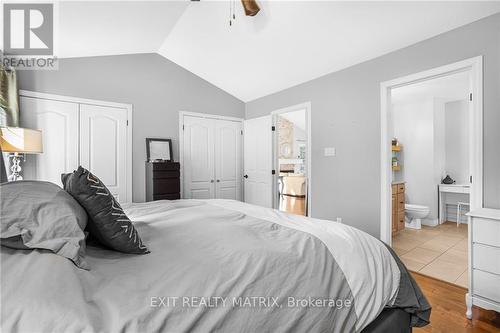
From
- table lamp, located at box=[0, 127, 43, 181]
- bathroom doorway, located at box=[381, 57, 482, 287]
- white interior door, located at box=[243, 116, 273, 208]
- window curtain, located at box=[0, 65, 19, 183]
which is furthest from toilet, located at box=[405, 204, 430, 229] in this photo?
window curtain, located at box=[0, 65, 19, 183]

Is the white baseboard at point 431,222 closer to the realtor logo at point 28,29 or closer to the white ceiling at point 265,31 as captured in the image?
the white ceiling at point 265,31

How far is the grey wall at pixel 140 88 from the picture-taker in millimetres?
3271

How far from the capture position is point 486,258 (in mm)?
1884

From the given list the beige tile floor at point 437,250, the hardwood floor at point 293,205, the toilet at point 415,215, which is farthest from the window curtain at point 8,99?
the toilet at point 415,215

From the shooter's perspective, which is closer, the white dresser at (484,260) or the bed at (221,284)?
the bed at (221,284)

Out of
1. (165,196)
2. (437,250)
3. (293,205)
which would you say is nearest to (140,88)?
(165,196)

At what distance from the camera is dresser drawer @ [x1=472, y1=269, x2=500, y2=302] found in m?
1.84

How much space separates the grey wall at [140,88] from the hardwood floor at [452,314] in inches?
146

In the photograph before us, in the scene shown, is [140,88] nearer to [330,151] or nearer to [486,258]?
[330,151]

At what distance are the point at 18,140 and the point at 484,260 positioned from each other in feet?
13.1

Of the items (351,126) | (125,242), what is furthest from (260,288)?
(351,126)

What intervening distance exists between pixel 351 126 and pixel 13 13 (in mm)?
3592

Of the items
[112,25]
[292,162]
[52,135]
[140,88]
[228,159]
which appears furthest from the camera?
[292,162]

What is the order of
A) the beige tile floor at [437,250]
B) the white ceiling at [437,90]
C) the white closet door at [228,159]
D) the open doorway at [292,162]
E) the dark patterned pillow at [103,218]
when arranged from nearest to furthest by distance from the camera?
the dark patterned pillow at [103,218]
the beige tile floor at [437,250]
the white ceiling at [437,90]
the white closet door at [228,159]
the open doorway at [292,162]
